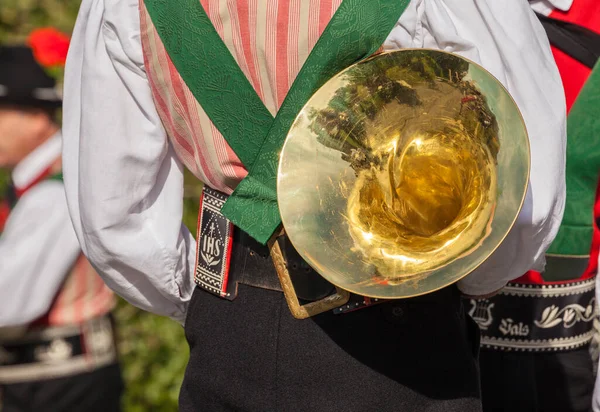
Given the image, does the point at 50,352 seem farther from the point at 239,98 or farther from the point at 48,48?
the point at 239,98

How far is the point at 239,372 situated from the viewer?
6.35 ft

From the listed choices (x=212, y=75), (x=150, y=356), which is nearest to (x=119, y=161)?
(x=212, y=75)

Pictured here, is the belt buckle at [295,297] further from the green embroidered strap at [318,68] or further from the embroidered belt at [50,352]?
the embroidered belt at [50,352]

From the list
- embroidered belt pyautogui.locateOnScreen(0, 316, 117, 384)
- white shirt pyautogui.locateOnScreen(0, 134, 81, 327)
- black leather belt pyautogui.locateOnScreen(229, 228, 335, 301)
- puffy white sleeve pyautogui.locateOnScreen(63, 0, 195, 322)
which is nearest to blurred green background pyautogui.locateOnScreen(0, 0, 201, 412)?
embroidered belt pyautogui.locateOnScreen(0, 316, 117, 384)

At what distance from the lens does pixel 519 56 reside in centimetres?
179

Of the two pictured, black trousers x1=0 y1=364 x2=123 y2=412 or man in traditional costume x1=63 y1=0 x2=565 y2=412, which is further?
black trousers x1=0 y1=364 x2=123 y2=412

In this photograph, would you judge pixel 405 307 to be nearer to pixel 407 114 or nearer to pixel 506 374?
pixel 407 114

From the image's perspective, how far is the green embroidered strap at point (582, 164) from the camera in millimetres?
2391

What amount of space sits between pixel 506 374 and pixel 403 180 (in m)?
1.02

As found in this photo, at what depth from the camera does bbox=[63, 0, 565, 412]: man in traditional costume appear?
1795mm

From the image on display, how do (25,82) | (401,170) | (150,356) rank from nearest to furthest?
(401,170), (25,82), (150,356)

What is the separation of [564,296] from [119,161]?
127 cm

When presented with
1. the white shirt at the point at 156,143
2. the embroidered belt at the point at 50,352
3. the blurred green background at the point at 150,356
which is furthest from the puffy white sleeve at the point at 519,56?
→ the blurred green background at the point at 150,356

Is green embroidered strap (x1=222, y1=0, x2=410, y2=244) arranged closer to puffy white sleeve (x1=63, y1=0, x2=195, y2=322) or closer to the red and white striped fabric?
the red and white striped fabric
